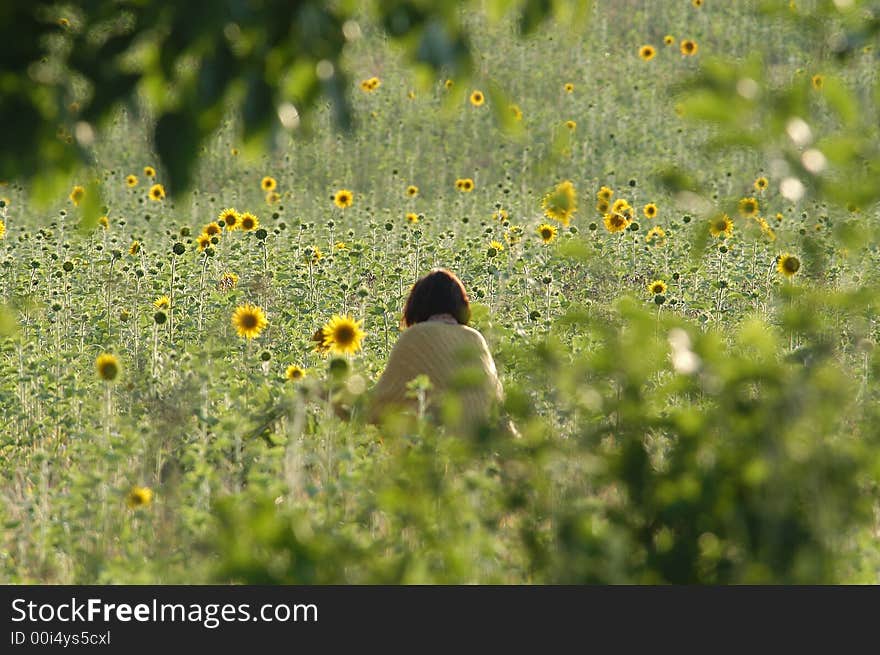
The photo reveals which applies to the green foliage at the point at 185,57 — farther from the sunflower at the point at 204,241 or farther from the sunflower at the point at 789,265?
the sunflower at the point at 204,241

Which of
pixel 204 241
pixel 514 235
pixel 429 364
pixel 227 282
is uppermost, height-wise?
pixel 514 235

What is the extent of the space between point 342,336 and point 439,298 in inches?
21.5

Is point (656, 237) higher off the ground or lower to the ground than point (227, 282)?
higher

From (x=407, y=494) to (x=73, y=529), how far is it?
4.57 ft

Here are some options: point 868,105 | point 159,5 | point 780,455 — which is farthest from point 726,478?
point 159,5

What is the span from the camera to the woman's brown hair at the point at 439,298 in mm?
6016

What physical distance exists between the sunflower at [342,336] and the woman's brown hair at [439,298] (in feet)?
1.28

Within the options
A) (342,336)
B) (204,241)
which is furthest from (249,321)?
(204,241)

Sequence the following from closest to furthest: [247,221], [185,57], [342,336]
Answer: [185,57] < [342,336] < [247,221]

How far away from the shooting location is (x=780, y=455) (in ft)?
9.61

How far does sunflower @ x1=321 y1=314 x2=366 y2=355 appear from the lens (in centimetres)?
581

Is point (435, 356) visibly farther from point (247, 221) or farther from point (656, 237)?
point (656, 237)

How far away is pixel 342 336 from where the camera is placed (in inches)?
230

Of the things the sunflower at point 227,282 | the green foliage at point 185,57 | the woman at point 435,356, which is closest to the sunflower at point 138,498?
the green foliage at point 185,57
